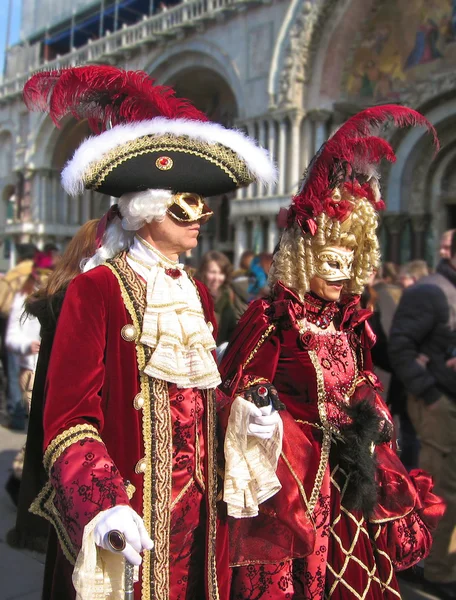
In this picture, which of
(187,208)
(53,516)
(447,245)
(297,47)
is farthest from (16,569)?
(297,47)

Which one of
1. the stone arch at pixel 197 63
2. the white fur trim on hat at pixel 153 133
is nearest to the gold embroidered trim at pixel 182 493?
the white fur trim on hat at pixel 153 133

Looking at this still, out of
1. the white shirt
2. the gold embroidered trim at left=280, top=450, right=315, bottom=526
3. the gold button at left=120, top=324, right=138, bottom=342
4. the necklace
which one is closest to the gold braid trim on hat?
the gold button at left=120, top=324, right=138, bottom=342

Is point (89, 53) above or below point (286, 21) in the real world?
above

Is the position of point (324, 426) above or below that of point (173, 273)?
below

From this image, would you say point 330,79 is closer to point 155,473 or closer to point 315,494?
point 315,494

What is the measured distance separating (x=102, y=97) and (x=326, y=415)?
4.49 feet

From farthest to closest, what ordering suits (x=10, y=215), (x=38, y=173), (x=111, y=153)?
(x=10, y=215) < (x=38, y=173) < (x=111, y=153)

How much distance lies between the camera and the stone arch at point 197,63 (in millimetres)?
13709

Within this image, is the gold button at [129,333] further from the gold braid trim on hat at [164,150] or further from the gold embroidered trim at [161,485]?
the gold braid trim on hat at [164,150]

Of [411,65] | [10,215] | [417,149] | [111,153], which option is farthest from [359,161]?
[10,215]

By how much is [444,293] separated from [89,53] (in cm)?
1835

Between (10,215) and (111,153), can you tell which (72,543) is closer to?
(111,153)

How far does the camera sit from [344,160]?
7.64 ft

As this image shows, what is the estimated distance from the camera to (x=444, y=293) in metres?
3.24
